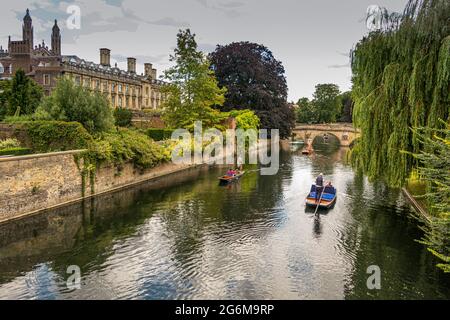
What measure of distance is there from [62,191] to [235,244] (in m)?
9.77

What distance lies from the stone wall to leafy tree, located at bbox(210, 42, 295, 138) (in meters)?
27.8

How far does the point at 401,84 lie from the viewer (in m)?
13.5

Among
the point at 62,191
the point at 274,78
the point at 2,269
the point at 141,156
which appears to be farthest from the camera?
the point at 274,78

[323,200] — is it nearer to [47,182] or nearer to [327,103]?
[47,182]

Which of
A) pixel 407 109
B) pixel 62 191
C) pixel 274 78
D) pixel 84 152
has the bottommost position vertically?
pixel 62 191

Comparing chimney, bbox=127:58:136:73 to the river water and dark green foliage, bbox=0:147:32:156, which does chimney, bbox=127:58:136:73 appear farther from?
the river water

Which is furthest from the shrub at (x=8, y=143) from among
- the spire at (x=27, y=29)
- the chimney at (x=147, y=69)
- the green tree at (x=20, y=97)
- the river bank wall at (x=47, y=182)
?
the spire at (x=27, y=29)

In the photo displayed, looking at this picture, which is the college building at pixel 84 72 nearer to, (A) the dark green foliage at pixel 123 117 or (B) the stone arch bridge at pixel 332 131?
(A) the dark green foliage at pixel 123 117

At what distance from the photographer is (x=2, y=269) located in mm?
11547

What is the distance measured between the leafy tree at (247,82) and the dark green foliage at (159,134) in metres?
15.4

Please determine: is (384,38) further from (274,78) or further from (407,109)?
(274,78)

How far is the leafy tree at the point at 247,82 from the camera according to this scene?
48.8 metres

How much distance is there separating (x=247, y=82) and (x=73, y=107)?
2886cm
